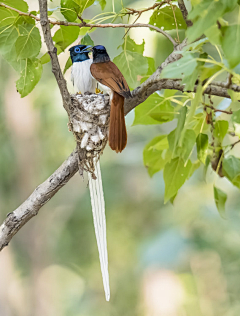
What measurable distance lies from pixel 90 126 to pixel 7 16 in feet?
1.61

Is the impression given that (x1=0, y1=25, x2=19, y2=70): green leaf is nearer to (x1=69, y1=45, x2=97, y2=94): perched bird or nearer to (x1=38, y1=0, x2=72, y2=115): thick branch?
(x1=38, y1=0, x2=72, y2=115): thick branch

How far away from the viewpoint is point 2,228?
1.39 meters

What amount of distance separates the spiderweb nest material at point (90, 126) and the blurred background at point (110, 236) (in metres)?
2.30

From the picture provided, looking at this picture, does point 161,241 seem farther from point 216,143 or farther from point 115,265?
point 216,143

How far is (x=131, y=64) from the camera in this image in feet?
4.61

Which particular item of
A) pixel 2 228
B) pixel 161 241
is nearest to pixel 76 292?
pixel 161 241

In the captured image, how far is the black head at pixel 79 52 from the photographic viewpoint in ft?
5.45

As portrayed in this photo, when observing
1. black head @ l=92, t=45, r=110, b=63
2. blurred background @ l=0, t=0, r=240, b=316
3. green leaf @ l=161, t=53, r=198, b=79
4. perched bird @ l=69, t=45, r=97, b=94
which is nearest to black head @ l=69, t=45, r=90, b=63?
perched bird @ l=69, t=45, r=97, b=94

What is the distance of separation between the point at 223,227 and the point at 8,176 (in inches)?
92.7

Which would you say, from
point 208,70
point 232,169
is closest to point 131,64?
point 232,169

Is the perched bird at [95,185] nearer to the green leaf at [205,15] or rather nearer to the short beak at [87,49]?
the short beak at [87,49]

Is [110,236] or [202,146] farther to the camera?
[110,236]

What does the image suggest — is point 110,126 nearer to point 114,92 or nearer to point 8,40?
point 114,92

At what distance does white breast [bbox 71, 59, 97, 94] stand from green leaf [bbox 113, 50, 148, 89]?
26 cm
